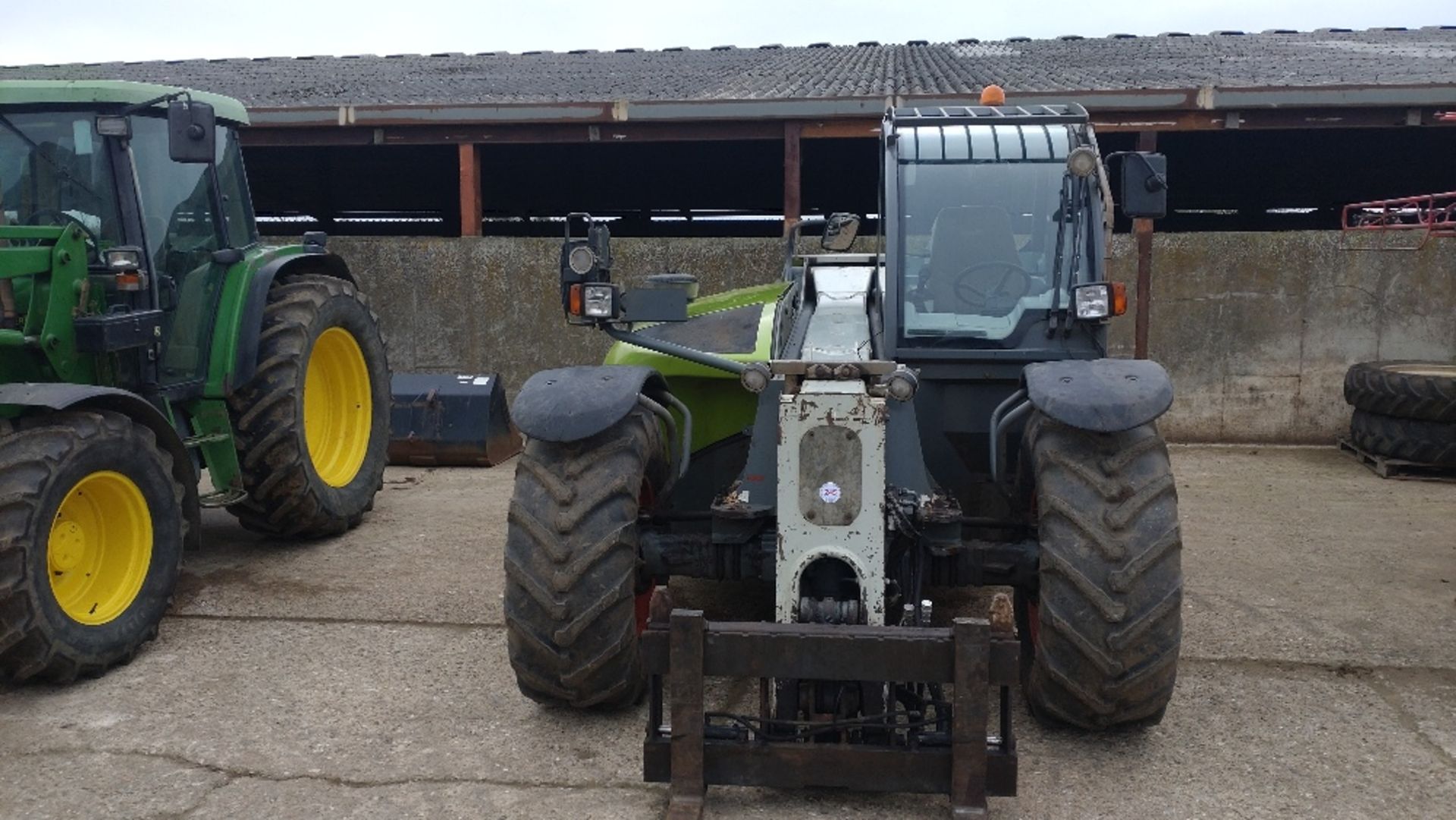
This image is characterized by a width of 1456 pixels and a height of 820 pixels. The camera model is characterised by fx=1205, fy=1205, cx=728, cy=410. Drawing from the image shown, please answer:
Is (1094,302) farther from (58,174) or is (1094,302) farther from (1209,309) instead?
(1209,309)

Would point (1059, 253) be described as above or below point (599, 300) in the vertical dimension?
above

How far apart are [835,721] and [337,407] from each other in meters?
4.97

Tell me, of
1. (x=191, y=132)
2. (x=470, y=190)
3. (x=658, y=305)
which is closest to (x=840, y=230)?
(x=658, y=305)

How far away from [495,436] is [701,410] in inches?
176

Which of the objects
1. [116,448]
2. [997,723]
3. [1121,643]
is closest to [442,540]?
[116,448]

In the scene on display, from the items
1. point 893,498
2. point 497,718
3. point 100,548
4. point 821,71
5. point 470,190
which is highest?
point 821,71

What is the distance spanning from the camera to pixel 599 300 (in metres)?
4.25

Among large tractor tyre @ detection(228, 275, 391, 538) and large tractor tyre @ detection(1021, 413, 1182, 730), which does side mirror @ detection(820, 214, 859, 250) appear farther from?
large tractor tyre @ detection(228, 275, 391, 538)

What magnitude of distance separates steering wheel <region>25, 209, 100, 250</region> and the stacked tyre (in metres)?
8.28

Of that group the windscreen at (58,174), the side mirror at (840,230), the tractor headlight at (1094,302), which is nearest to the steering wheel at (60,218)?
the windscreen at (58,174)

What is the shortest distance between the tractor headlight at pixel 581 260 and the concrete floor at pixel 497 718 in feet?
4.99

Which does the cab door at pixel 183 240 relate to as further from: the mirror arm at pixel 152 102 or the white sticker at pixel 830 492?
the white sticker at pixel 830 492

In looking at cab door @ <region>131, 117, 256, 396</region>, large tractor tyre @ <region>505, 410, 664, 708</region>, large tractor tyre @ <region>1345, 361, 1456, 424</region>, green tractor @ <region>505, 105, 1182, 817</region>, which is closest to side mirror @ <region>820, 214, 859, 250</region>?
green tractor @ <region>505, 105, 1182, 817</region>

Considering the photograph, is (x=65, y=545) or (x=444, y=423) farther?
(x=444, y=423)
